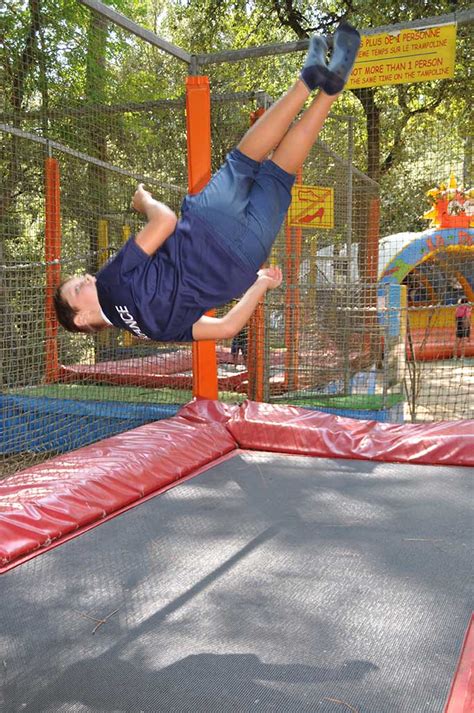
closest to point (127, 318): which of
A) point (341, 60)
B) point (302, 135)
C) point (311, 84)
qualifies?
point (302, 135)

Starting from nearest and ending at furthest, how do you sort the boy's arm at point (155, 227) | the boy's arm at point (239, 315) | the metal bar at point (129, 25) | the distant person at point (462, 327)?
the boy's arm at point (155, 227) → the boy's arm at point (239, 315) → the metal bar at point (129, 25) → the distant person at point (462, 327)

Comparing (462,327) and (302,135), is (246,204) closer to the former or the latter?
(302,135)

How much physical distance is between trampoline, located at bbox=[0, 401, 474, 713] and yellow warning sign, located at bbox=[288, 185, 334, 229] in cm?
177

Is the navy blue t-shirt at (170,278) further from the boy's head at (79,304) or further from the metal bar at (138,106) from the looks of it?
the metal bar at (138,106)

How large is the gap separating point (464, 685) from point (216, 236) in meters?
1.44

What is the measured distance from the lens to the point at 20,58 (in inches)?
185

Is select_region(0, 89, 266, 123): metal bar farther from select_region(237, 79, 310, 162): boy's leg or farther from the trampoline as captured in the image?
the trampoline

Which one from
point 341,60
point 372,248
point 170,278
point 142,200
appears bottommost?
point 170,278

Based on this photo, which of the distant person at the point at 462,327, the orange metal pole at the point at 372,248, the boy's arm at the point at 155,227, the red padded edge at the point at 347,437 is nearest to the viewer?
the boy's arm at the point at 155,227

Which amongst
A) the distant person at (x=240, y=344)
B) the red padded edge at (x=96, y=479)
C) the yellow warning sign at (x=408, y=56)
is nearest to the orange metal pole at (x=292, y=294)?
the distant person at (x=240, y=344)

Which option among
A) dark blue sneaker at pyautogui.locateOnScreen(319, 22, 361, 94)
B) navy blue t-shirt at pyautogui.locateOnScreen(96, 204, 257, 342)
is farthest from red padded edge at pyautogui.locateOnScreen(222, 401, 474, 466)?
dark blue sneaker at pyautogui.locateOnScreen(319, 22, 361, 94)

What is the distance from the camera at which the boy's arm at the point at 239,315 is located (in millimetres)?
2383

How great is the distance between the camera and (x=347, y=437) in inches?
125

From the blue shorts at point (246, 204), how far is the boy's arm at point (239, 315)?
0.17 meters
